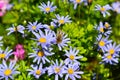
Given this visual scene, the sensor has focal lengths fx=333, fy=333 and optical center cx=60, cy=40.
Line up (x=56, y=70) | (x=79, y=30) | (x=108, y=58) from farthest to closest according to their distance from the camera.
A: (x=79, y=30) → (x=108, y=58) → (x=56, y=70)

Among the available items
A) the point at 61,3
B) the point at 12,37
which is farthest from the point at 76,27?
the point at 12,37

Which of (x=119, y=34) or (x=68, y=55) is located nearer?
(x=68, y=55)

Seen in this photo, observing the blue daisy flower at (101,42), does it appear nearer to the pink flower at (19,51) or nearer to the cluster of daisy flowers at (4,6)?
the pink flower at (19,51)

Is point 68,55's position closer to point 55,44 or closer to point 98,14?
point 55,44

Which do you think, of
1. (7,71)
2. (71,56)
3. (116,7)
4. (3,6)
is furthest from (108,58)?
(3,6)

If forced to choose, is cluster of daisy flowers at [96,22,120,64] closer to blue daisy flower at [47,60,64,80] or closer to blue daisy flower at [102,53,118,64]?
blue daisy flower at [102,53,118,64]

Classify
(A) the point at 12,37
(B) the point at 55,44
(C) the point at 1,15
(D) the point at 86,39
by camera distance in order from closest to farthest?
(B) the point at 55,44, (D) the point at 86,39, (A) the point at 12,37, (C) the point at 1,15

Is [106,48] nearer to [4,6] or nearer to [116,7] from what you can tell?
[116,7]

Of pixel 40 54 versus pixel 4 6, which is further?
pixel 4 6

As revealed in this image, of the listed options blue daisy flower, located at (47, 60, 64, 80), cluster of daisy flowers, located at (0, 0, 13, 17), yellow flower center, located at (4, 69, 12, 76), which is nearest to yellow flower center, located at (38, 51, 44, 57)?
blue daisy flower, located at (47, 60, 64, 80)

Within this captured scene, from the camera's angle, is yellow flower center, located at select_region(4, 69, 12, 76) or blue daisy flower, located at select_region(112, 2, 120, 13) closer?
yellow flower center, located at select_region(4, 69, 12, 76)

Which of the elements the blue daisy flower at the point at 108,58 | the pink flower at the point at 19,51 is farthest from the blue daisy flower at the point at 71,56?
the pink flower at the point at 19,51
